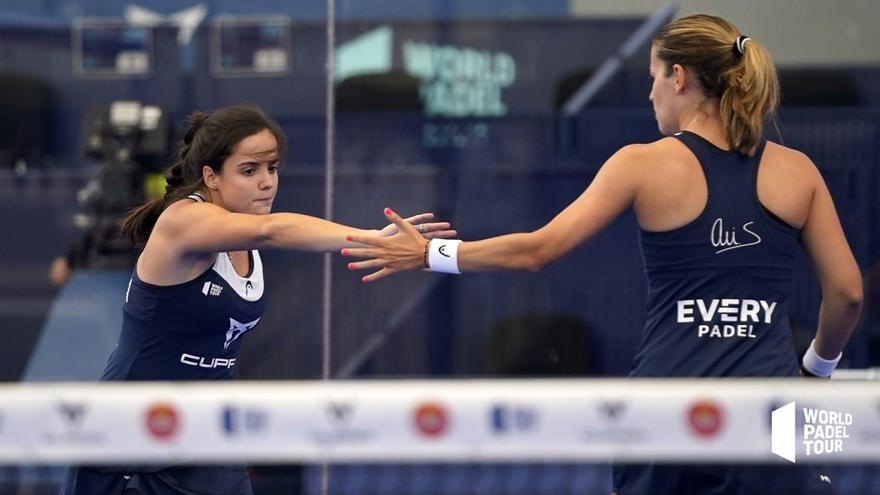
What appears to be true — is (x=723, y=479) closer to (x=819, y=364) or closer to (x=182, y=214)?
(x=819, y=364)

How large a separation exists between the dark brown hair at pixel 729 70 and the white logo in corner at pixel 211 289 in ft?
4.15

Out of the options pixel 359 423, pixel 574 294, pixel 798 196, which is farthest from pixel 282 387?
pixel 574 294

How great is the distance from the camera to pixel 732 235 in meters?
3.17

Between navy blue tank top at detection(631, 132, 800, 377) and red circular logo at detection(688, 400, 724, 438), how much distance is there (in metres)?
0.25

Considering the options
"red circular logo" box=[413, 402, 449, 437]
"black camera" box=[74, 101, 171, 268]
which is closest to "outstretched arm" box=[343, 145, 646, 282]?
"red circular logo" box=[413, 402, 449, 437]

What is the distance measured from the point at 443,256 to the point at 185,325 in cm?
71

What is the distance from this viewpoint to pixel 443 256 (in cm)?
344

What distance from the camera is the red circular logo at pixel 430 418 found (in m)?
3.04

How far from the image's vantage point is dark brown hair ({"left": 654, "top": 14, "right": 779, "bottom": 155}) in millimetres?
3234

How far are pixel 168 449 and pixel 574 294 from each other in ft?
10.6

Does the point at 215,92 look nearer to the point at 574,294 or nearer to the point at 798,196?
the point at 574,294

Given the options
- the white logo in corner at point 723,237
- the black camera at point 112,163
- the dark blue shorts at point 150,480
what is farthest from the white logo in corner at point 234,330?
the black camera at point 112,163

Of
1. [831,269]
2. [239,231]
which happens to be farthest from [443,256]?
[831,269]

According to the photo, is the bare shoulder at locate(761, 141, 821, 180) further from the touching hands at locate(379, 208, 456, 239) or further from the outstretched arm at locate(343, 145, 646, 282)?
the touching hands at locate(379, 208, 456, 239)
